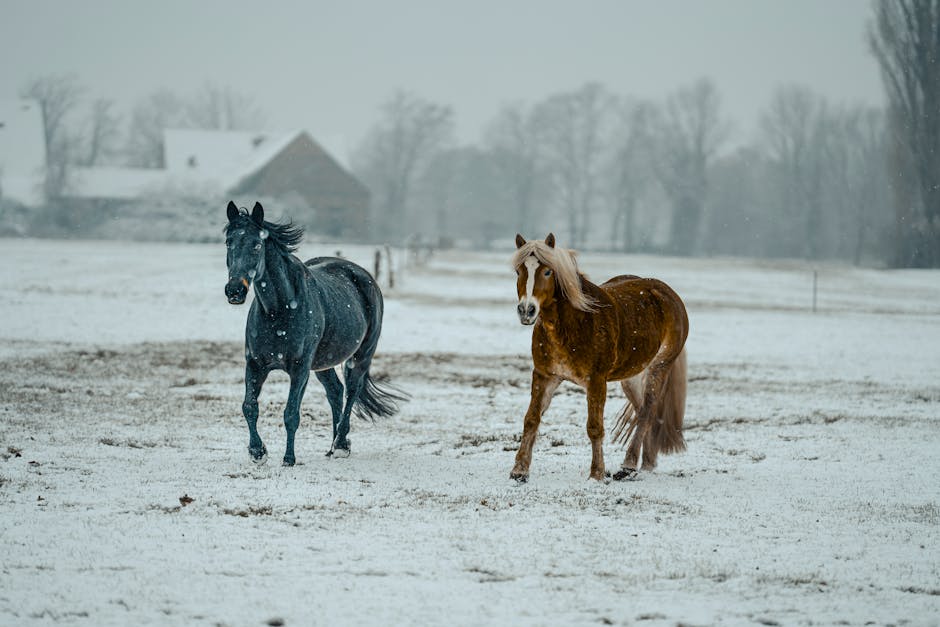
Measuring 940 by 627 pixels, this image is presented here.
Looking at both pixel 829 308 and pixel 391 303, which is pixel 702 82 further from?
pixel 391 303

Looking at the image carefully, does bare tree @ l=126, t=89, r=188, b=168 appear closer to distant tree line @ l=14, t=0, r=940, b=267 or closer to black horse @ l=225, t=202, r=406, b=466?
distant tree line @ l=14, t=0, r=940, b=267

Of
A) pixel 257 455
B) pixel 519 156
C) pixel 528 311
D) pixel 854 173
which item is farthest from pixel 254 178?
pixel 528 311

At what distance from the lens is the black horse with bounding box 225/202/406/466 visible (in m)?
6.73

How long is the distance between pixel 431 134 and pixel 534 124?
925 centimetres

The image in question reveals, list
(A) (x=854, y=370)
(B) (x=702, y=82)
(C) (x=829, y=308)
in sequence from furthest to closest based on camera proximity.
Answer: (B) (x=702, y=82)
(C) (x=829, y=308)
(A) (x=854, y=370)

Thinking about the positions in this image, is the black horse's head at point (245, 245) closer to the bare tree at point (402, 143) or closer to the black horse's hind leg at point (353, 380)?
the black horse's hind leg at point (353, 380)

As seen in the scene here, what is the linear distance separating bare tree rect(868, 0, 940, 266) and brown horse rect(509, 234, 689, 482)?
4005 cm

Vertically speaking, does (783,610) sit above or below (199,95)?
below

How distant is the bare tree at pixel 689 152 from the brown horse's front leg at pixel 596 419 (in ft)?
236

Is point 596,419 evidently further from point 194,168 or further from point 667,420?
point 194,168

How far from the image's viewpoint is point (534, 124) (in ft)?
273

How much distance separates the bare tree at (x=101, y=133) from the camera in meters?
85.8

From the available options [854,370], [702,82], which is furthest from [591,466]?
[702,82]

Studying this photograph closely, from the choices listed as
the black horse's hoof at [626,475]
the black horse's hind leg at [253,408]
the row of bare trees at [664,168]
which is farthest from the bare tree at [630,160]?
the black horse's hind leg at [253,408]
